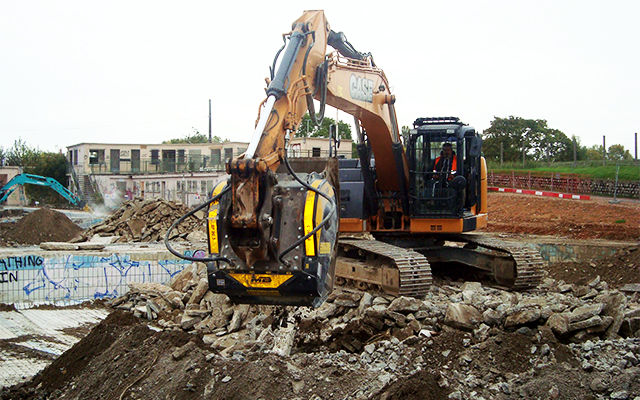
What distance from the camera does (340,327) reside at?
8211 millimetres

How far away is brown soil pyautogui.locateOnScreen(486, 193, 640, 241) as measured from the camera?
20438 millimetres

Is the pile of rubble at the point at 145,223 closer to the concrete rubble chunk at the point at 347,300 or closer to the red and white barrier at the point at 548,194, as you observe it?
the concrete rubble chunk at the point at 347,300

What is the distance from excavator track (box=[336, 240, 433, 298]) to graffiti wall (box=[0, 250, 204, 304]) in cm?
476

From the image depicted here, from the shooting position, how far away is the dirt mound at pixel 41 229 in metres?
23.0

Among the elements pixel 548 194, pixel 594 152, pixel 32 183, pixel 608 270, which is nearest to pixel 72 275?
pixel 608 270

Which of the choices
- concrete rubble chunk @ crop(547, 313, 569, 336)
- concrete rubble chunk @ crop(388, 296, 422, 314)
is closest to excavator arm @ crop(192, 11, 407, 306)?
concrete rubble chunk @ crop(388, 296, 422, 314)

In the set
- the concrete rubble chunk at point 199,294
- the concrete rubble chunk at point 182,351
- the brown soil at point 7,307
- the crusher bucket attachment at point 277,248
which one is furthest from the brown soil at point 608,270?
the brown soil at point 7,307

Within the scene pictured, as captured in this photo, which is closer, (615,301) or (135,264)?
(615,301)

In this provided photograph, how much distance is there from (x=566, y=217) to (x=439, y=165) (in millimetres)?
15268

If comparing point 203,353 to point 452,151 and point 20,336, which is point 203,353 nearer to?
point 20,336

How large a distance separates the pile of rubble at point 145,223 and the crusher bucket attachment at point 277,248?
12932mm

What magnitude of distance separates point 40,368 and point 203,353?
117 inches

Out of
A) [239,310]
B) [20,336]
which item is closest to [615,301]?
[239,310]

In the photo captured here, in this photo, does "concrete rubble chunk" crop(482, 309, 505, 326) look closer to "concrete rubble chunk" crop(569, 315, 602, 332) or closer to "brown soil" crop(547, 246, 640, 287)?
"concrete rubble chunk" crop(569, 315, 602, 332)
